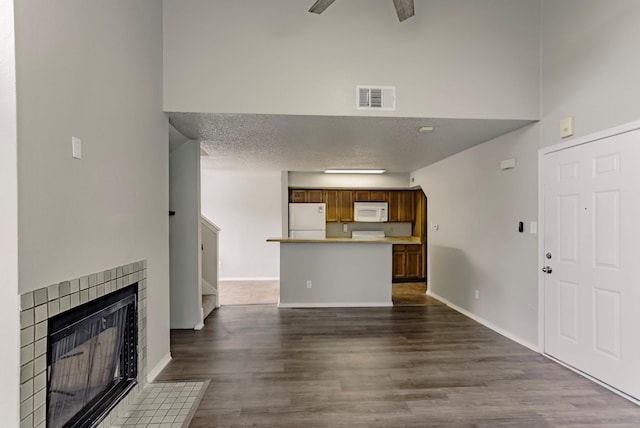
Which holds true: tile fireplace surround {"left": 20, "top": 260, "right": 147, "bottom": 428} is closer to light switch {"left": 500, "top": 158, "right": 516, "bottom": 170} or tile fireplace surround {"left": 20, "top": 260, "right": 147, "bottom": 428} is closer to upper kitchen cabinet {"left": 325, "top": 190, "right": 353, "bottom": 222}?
light switch {"left": 500, "top": 158, "right": 516, "bottom": 170}

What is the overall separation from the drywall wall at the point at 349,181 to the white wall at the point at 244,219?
726 millimetres

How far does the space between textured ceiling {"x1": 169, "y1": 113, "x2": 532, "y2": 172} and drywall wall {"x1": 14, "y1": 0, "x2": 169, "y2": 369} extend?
2.09 feet

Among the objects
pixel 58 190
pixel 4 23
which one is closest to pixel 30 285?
pixel 58 190

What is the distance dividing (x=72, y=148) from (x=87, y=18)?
0.76 m

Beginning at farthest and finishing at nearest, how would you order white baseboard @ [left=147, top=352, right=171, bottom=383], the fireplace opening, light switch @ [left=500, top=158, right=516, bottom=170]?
light switch @ [left=500, top=158, right=516, bottom=170]
white baseboard @ [left=147, top=352, right=171, bottom=383]
the fireplace opening

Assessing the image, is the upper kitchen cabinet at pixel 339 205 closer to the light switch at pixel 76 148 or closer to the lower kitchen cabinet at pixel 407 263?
the lower kitchen cabinet at pixel 407 263

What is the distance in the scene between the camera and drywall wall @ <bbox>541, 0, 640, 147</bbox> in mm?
2346

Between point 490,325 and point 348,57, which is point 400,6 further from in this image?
point 490,325

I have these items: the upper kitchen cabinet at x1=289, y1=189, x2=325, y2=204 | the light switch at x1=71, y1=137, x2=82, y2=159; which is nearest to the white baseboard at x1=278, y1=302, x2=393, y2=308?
the upper kitchen cabinet at x1=289, y1=189, x2=325, y2=204

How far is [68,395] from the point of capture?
1.73 metres

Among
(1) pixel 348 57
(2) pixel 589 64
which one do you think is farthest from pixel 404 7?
(2) pixel 589 64

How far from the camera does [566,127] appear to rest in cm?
286

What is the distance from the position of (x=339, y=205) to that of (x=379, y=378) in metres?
4.61

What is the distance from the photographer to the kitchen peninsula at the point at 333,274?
16.1ft
